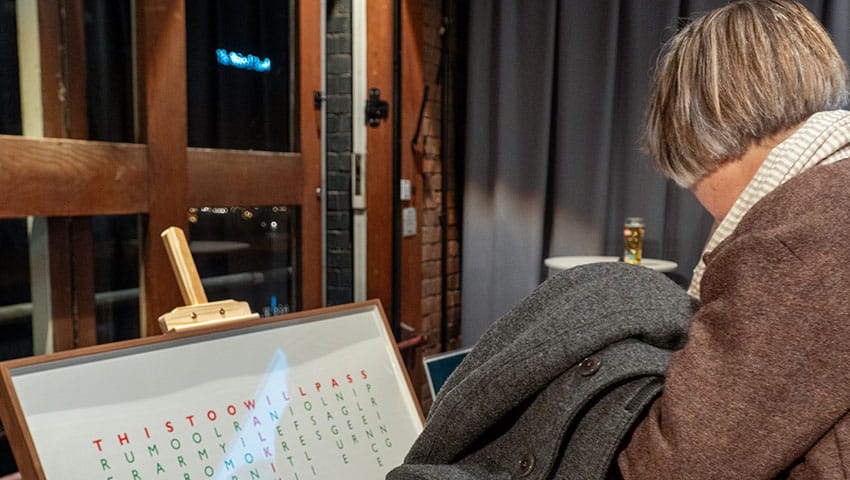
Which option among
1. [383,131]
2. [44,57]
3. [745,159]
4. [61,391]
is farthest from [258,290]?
[745,159]

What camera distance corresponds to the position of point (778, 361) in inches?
20.2

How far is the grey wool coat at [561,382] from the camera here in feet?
2.00

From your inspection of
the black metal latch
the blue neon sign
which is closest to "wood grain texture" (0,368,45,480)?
the blue neon sign

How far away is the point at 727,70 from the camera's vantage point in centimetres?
72

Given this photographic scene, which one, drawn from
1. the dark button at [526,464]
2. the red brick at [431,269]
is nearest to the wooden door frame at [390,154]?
the red brick at [431,269]

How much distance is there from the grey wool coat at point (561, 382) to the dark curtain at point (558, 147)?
81.7 inches

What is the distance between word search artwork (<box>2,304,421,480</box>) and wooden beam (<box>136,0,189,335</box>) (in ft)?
2.89

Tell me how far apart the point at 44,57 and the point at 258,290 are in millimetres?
1031

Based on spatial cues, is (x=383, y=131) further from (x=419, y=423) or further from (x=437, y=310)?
(x=419, y=423)

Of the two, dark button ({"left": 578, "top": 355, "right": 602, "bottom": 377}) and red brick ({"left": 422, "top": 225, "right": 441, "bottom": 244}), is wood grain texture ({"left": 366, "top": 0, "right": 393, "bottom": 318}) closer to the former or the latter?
red brick ({"left": 422, "top": 225, "right": 441, "bottom": 244})

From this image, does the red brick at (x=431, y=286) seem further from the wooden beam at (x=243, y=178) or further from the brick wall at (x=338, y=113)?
the wooden beam at (x=243, y=178)

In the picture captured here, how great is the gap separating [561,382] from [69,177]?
1.42 m

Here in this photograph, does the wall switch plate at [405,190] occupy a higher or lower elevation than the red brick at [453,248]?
higher

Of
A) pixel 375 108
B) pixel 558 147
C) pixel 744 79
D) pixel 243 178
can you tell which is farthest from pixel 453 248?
pixel 744 79
